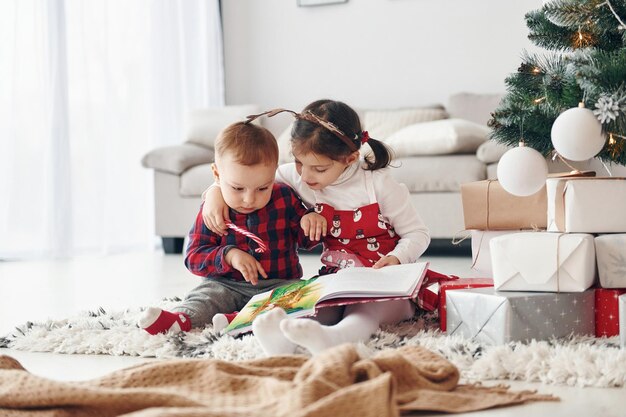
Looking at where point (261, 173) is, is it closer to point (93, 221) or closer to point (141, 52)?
point (93, 221)

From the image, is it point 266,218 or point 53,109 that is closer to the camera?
point 266,218

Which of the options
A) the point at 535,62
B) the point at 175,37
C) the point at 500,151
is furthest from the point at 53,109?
the point at 535,62

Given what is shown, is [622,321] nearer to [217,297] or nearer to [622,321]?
[622,321]

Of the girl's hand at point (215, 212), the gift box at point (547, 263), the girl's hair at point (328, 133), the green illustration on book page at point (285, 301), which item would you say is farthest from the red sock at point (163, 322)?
the gift box at point (547, 263)

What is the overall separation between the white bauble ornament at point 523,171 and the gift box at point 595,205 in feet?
0.20

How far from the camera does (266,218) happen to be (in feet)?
6.05

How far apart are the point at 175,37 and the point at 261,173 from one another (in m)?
3.17

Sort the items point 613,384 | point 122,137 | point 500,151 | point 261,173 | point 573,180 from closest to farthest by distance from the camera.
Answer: point 613,384, point 573,180, point 261,173, point 500,151, point 122,137

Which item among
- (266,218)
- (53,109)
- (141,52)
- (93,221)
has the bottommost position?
(93,221)

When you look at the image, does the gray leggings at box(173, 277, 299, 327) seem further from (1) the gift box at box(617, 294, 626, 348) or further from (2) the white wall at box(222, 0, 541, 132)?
(2) the white wall at box(222, 0, 541, 132)

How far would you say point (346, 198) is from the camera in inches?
73.8

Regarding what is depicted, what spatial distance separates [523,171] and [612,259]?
222 millimetres

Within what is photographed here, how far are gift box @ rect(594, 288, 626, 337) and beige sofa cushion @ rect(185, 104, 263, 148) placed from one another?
3005 mm

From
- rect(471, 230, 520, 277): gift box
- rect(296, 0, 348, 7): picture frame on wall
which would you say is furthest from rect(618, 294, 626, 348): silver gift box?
rect(296, 0, 348, 7): picture frame on wall
